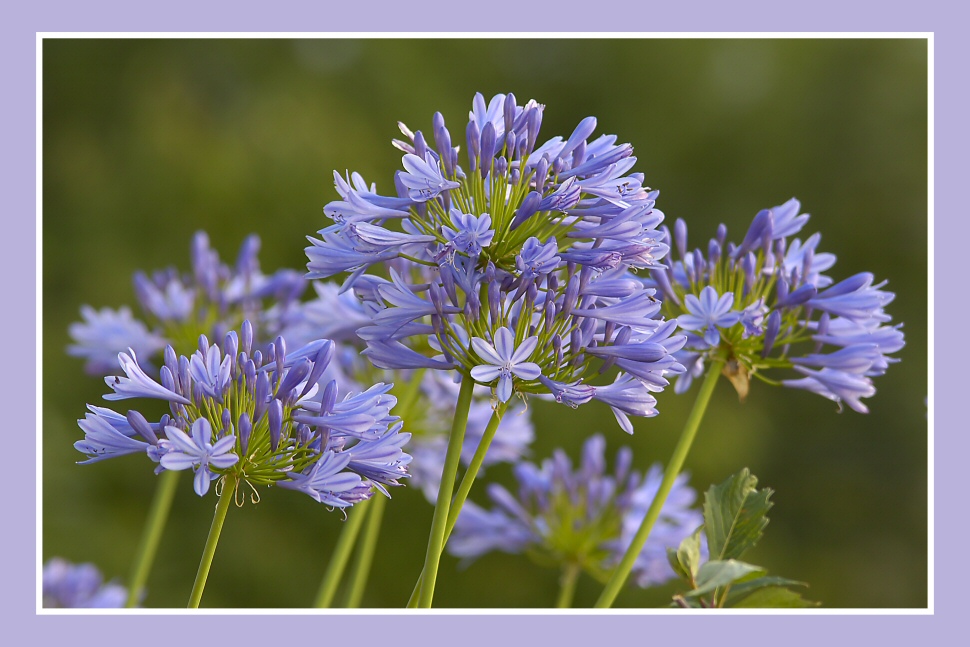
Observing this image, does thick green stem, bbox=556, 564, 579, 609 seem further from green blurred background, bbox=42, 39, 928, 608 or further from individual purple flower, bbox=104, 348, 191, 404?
green blurred background, bbox=42, 39, 928, 608

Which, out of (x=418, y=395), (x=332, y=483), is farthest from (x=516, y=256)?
(x=418, y=395)

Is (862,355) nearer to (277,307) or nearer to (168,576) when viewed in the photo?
(277,307)

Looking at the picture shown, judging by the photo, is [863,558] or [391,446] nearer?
[391,446]

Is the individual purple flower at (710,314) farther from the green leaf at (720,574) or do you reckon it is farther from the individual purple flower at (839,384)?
the green leaf at (720,574)

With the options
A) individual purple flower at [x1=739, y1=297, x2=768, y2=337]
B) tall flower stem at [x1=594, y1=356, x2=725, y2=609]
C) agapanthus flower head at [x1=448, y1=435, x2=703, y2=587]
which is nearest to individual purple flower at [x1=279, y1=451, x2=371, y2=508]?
tall flower stem at [x1=594, y1=356, x2=725, y2=609]

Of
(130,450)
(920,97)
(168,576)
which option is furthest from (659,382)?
(920,97)

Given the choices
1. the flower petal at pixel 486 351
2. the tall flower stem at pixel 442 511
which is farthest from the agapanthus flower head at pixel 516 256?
the tall flower stem at pixel 442 511

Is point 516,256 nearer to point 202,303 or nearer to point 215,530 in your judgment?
point 215,530
